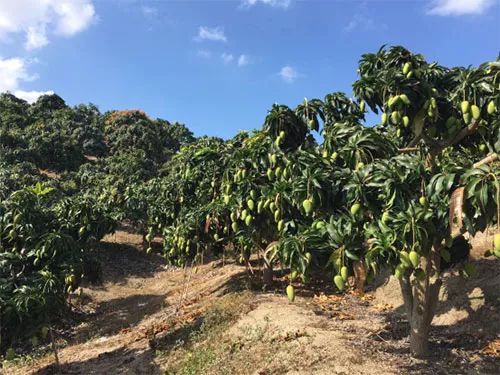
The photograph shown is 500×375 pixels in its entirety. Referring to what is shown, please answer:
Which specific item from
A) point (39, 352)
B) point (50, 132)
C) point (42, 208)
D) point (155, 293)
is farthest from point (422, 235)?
point (50, 132)

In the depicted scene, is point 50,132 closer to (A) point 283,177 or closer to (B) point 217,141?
(B) point 217,141

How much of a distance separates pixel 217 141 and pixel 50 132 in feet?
95.3

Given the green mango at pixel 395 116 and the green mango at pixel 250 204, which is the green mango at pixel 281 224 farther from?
the green mango at pixel 395 116

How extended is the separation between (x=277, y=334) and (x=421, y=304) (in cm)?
277

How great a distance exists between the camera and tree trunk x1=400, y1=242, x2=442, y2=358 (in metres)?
6.70

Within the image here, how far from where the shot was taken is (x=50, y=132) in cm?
3759

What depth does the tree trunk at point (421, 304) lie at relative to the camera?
670 cm

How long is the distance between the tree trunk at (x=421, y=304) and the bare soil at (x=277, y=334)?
0.82 feet

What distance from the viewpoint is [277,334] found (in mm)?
8445

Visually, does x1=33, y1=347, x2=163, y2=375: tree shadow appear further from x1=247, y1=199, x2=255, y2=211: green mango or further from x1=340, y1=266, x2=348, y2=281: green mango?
x1=340, y1=266, x2=348, y2=281: green mango

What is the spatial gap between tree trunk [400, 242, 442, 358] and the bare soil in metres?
0.25

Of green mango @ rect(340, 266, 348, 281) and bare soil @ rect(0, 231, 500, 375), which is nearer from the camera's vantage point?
green mango @ rect(340, 266, 348, 281)

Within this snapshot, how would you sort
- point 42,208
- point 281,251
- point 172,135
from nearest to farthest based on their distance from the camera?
point 281,251, point 42,208, point 172,135

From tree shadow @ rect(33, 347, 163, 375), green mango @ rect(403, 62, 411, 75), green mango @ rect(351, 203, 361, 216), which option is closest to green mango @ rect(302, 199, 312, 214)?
green mango @ rect(351, 203, 361, 216)
